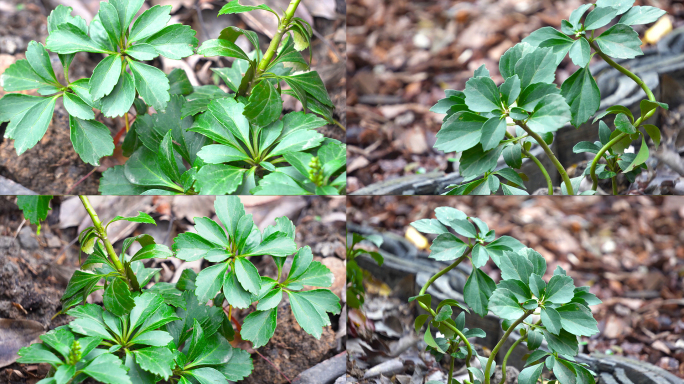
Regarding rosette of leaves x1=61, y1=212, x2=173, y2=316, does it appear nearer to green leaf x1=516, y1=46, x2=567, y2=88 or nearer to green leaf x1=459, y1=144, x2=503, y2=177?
green leaf x1=459, y1=144, x2=503, y2=177

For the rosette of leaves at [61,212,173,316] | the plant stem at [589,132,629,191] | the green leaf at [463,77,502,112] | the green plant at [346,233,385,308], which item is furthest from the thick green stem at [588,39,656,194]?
the rosette of leaves at [61,212,173,316]

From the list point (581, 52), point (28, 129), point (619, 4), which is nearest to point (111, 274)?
point (28, 129)

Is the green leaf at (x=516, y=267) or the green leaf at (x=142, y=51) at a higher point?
the green leaf at (x=142, y=51)

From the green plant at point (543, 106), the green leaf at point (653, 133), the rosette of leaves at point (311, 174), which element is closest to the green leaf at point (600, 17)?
the green plant at point (543, 106)

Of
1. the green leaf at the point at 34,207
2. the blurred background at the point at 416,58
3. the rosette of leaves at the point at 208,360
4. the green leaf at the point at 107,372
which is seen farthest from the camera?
the blurred background at the point at 416,58

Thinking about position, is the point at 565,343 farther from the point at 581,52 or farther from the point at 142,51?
the point at 142,51

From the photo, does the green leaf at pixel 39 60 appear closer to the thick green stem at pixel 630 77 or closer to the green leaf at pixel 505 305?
the green leaf at pixel 505 305

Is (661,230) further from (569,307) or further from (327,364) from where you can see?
(327,364)

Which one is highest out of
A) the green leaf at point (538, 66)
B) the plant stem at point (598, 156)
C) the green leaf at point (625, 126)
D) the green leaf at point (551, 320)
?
the green leaf at point (538, 66)
